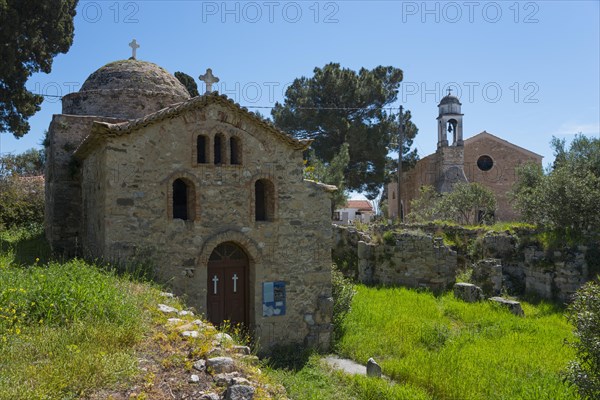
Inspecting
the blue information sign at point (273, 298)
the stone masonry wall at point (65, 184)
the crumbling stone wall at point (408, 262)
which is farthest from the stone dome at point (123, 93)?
the crumbling stone wall at point (408, 262)

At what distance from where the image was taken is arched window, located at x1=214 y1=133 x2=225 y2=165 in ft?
37.3

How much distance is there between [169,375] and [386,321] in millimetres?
8471

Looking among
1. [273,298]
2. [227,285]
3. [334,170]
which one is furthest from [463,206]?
[227,285]

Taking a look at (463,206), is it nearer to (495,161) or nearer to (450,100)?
(495,161)

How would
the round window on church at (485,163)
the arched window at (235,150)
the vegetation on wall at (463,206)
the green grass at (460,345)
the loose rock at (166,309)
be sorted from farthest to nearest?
the round window on church at (485,163)
the vegetation on wall at (463,206)
the arched window at (235,150)
the green grass at (460,345)
the loose rock at (166,309)

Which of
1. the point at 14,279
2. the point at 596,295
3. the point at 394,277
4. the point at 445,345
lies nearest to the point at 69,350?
the point at 14,279

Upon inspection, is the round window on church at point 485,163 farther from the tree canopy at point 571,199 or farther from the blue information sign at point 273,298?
the blue information sign at point 273,298

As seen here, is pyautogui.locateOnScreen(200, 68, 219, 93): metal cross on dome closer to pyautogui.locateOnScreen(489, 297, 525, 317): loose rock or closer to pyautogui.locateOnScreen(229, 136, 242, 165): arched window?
pyautogui.locateOnScreen(229, 136, 242, 165): arched window

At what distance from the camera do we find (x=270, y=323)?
11.7 metres

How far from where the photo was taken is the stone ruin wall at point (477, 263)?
52.6ft

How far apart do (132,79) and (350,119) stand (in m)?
20.4

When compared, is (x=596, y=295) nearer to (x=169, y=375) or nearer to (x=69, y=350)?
(x=169, y=375)

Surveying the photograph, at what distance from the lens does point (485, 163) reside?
3538 centimetres

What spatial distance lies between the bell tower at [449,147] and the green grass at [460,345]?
18.5 meters
